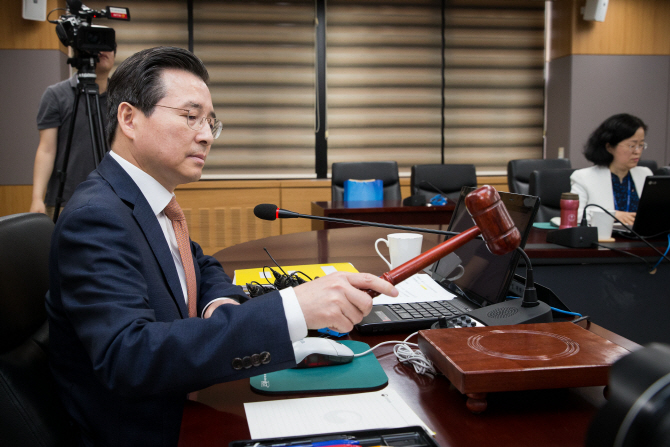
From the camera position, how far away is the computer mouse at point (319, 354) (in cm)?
85

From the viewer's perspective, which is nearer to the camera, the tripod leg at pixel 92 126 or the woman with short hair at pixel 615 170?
the tripod leg at pixel 92 126

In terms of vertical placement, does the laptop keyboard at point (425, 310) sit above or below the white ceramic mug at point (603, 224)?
below

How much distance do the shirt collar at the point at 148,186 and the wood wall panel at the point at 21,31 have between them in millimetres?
4338

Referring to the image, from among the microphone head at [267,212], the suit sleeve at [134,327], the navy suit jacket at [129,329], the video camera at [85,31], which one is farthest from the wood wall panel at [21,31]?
the suit sleeve at [134,327]

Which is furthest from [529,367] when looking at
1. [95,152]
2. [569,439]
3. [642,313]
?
[95,152]

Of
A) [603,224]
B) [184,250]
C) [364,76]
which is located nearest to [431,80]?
[364,76]

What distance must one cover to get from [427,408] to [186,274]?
563 mm

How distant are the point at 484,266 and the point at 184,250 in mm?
691

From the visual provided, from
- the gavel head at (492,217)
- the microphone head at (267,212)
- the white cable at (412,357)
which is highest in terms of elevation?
the gavel head at (492,217)

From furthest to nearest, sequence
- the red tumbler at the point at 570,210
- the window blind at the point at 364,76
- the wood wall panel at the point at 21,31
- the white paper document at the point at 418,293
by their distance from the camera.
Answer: the window blind at the point at 364,76 < the wood wall panel at the point at 21,31 < the red tumbler at the point at 570,210 < the white paper document at the point at 418,293

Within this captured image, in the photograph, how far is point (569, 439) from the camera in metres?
0.64

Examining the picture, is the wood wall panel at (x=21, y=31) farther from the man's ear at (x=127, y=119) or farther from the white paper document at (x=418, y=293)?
the white paper document at (x=418, y=293)

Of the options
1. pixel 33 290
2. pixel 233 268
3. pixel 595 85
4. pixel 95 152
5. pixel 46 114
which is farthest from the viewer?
pixel 595 85

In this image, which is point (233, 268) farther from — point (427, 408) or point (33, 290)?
point (427, 408)
